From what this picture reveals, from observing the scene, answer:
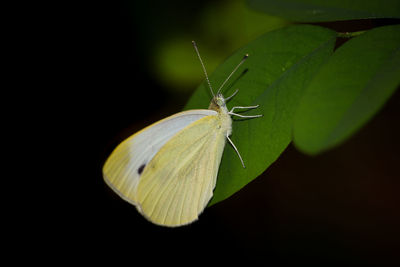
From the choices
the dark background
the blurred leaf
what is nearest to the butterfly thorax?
the blurred leaf

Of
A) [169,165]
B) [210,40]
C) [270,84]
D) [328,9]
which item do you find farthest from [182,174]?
[210,40]

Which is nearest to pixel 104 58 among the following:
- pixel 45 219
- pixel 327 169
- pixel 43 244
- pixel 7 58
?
pixel 7 58

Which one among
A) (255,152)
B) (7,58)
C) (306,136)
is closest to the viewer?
(306,136)

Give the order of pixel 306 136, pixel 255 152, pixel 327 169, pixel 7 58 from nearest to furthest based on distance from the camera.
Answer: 1. pixel 306 136
2. pixel 255 152
3. pixel 7 58
4. pixel 327 169

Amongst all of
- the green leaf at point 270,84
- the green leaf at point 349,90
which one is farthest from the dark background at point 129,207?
the green leaf at point 349,90

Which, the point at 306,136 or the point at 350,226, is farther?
the point at 350,226

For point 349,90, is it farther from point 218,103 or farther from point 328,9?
point 218,103

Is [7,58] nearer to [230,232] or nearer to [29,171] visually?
[29,171]
